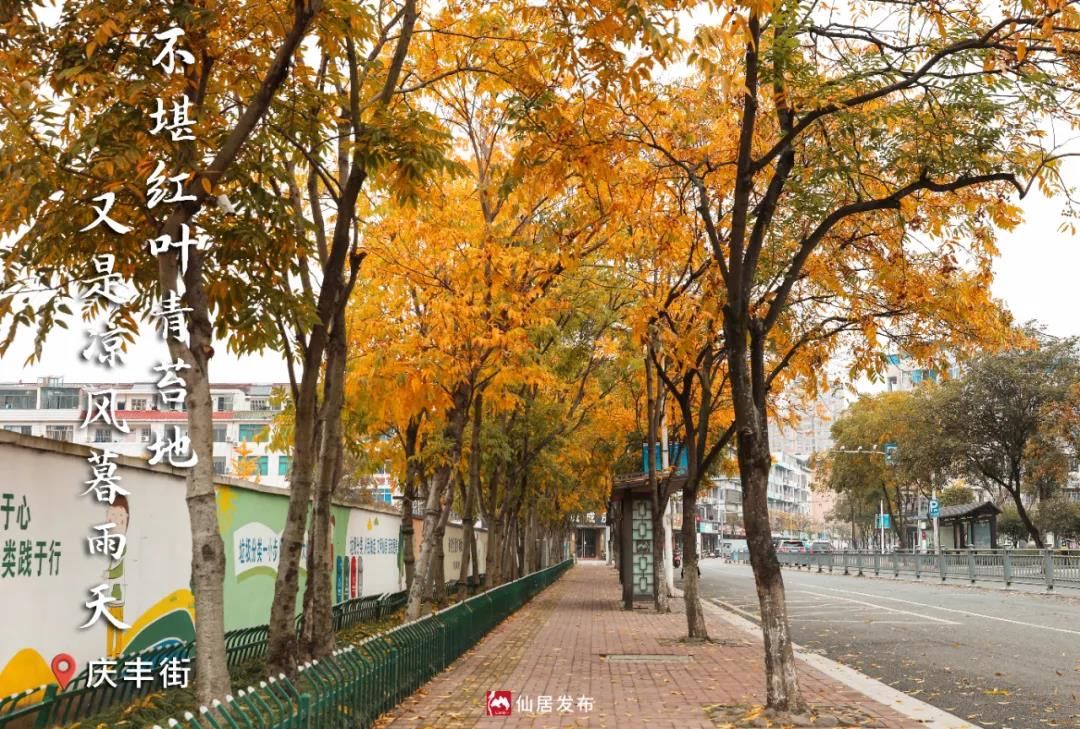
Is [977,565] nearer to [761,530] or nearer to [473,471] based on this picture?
[473,471]

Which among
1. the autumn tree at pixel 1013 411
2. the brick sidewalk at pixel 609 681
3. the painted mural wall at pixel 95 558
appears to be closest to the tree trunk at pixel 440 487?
the brick sidewalk at pixel 609 681

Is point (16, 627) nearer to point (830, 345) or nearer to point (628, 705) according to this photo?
point (628, 705)

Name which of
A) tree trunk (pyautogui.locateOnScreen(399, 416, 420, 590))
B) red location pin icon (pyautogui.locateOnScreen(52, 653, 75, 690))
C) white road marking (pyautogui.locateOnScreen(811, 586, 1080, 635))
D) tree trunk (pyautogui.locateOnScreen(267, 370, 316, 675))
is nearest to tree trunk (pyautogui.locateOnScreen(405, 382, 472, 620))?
tree trunk (pyautogui.locateOnScreen(399, 416, 420, 590))

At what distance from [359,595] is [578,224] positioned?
9.80 meters

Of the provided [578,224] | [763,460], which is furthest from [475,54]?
[763,460]

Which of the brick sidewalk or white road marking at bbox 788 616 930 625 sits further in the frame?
white road marking at bbox 788 616 930 625

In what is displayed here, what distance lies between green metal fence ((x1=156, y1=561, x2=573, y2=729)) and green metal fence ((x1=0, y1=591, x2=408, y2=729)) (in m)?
1.25

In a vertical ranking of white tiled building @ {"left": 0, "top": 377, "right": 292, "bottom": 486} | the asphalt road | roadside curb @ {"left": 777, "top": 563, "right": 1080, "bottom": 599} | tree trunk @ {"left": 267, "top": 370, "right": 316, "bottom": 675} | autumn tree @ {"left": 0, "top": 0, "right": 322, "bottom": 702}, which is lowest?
roadside curb @ {"left": 777, "top": 563, "right": 1080, "bottom": 599}

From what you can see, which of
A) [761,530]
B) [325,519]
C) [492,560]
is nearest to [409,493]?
[492,560]

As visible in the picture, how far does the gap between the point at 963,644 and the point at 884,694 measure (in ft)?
20.9

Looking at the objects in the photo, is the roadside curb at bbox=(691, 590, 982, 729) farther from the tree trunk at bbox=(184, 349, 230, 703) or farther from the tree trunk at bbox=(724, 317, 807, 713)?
the tree trunk at bbox=(184, 349, 230, 703)

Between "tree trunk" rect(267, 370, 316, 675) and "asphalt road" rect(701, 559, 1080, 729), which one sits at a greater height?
"tree trunk" rect(267, 370, 316, 675)

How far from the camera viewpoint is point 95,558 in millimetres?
9125

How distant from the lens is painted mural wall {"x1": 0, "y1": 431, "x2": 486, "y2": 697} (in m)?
7.86
